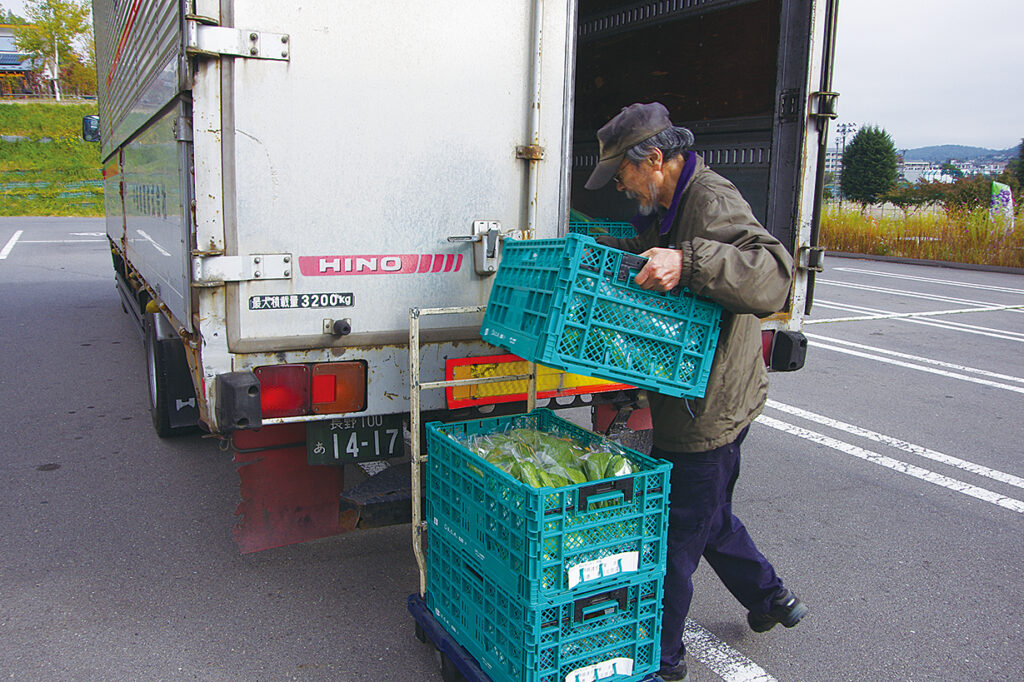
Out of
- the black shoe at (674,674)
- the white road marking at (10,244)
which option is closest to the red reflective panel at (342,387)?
the black shoe at (674,674)

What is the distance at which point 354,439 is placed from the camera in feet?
10.5

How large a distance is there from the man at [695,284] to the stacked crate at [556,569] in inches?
7.5

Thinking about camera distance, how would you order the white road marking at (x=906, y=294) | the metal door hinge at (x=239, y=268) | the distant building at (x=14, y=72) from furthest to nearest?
the distant building at (x=14, y=72) → the white road marking at (x=906, y=294) → the metal door hinge at (x=239, y=268)

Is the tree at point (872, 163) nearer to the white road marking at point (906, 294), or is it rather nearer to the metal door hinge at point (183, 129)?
the white road marking at point (906, 294)

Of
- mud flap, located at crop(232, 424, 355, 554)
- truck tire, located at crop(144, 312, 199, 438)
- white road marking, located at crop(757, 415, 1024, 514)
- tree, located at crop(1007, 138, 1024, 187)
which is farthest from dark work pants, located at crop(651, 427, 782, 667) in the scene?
tree, located at crop(1007, 138, 1024, 187)

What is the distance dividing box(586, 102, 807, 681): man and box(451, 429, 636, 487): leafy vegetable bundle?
0.25 meters

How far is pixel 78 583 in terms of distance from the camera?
11.4ft

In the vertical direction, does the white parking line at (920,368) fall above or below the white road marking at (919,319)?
below

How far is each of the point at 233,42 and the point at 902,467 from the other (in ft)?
15.3

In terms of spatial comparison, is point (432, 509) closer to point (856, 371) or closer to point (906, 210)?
point (856, 371)

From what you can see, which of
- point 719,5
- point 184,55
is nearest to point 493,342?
point 184,55

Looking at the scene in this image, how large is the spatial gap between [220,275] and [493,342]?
38.4 inches

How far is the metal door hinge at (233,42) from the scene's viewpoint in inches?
101

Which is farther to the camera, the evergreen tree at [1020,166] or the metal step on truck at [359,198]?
the evergreen tree at [1020,166]
